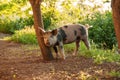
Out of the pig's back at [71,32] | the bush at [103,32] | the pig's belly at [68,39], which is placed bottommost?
the bush at [103,32]

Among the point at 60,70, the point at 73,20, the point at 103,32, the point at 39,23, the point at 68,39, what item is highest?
the point at 39,23

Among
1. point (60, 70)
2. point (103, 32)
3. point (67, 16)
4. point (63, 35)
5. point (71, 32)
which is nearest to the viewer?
point (60, 70)

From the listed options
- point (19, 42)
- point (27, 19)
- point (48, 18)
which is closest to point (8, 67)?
point (19, 42)

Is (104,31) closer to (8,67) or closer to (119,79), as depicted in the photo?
(8,67)

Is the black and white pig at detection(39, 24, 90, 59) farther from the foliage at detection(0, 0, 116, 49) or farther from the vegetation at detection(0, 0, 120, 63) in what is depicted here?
the foliage at detection(0, 0, 116, 49)

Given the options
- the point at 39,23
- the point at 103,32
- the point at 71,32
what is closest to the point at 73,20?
the point at 103,32

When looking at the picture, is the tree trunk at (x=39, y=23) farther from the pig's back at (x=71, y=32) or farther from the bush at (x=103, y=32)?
the bush at (x=103, y=32)

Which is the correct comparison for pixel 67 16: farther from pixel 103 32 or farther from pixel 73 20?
pixel 103 32

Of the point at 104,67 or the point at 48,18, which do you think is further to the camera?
the point at 48,18

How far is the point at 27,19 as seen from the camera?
22.9 m

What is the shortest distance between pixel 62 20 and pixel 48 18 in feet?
6.46

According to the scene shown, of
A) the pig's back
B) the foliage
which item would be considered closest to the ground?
the pig's back

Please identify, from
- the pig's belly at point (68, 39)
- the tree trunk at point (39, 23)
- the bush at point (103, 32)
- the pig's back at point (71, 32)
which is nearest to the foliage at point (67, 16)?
the bush at point (103, 32)

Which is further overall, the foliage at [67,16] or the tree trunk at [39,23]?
the foliage at [67,16]
